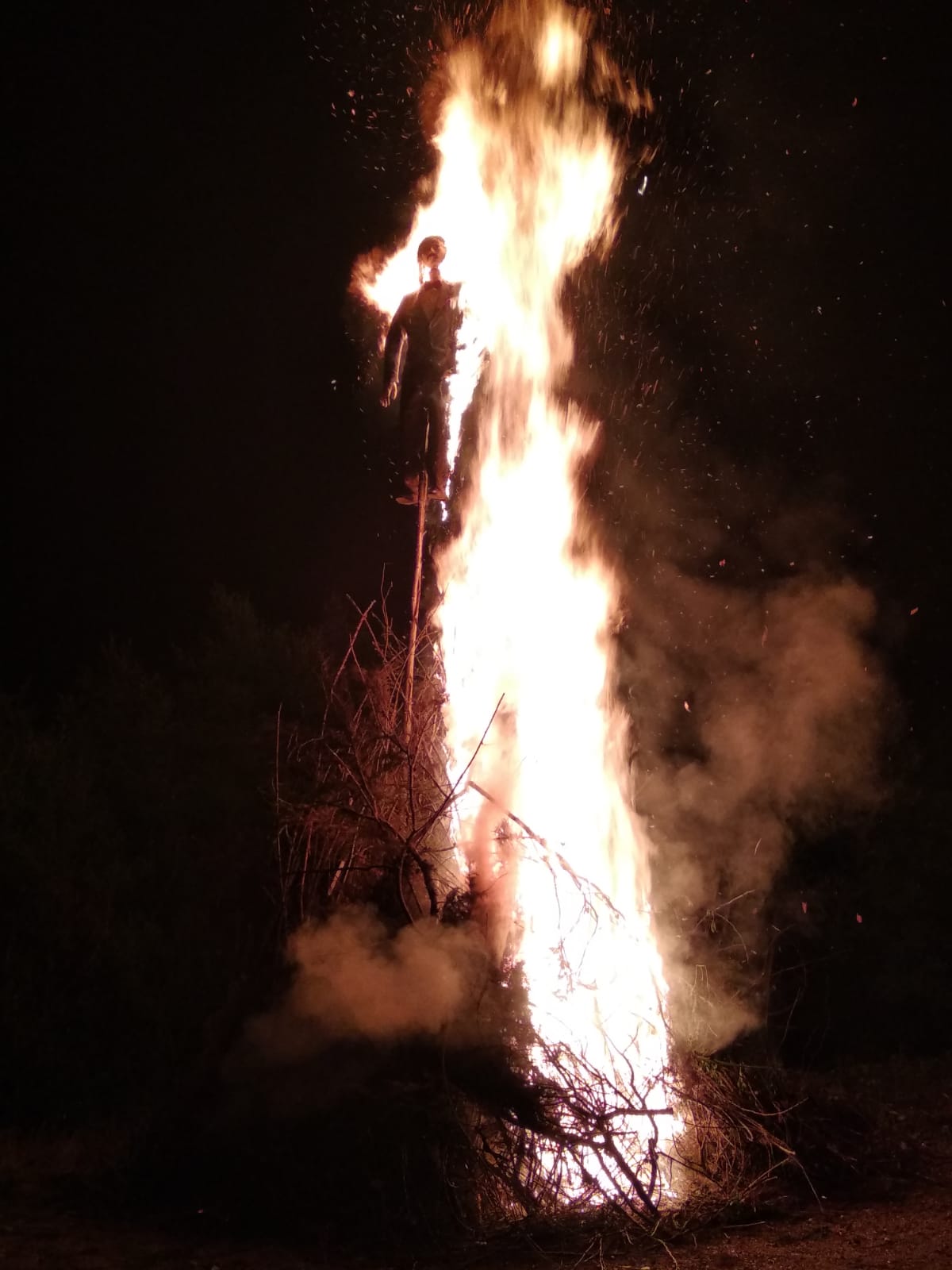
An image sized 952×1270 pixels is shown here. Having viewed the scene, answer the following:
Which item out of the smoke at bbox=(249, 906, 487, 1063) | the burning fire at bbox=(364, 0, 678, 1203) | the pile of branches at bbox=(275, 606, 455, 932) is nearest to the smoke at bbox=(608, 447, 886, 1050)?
the burning fire at bbox=(364, 0, 678, 1203)

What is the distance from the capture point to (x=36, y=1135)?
6.93 metres

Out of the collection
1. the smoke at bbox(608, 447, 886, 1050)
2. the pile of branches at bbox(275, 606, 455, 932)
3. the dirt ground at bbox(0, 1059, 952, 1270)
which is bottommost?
the dirt ground at bbox(0, 1059, 952, 1270)

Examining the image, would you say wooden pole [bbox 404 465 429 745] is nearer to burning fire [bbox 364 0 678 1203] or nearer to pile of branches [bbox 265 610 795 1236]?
pile of branches [bbox 265 610 795 1236]

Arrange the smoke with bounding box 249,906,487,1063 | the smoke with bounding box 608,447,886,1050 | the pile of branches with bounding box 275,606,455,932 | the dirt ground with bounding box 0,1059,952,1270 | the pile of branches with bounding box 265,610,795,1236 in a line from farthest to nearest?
the smoke with bounding box 608,447,886,1050, the pile of branches with bounding box 275,606,455,932, the smoke with bounding box 249,906,487,1063, the pile of branches with bounding box 265,610,795,1236, the dirt ground with bounding box 0,1059,952,1270

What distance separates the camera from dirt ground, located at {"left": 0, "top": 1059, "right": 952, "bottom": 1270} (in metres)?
4.29

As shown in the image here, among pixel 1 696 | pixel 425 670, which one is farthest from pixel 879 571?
pixel 1 696

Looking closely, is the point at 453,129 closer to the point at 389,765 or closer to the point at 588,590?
the point at 588,590

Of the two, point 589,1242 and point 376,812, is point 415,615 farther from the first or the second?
point 589,1242

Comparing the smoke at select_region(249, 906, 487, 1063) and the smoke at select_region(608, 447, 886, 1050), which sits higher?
the smoke at select_region(608, 447, 886, 1050)

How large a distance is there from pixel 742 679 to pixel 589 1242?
7102 millimetres

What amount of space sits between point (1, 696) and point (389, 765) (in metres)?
8.56

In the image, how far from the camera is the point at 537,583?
641cm

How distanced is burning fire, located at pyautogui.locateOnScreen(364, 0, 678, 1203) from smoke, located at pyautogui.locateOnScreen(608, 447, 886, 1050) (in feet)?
11.7

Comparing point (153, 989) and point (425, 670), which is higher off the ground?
point (153, 989)
